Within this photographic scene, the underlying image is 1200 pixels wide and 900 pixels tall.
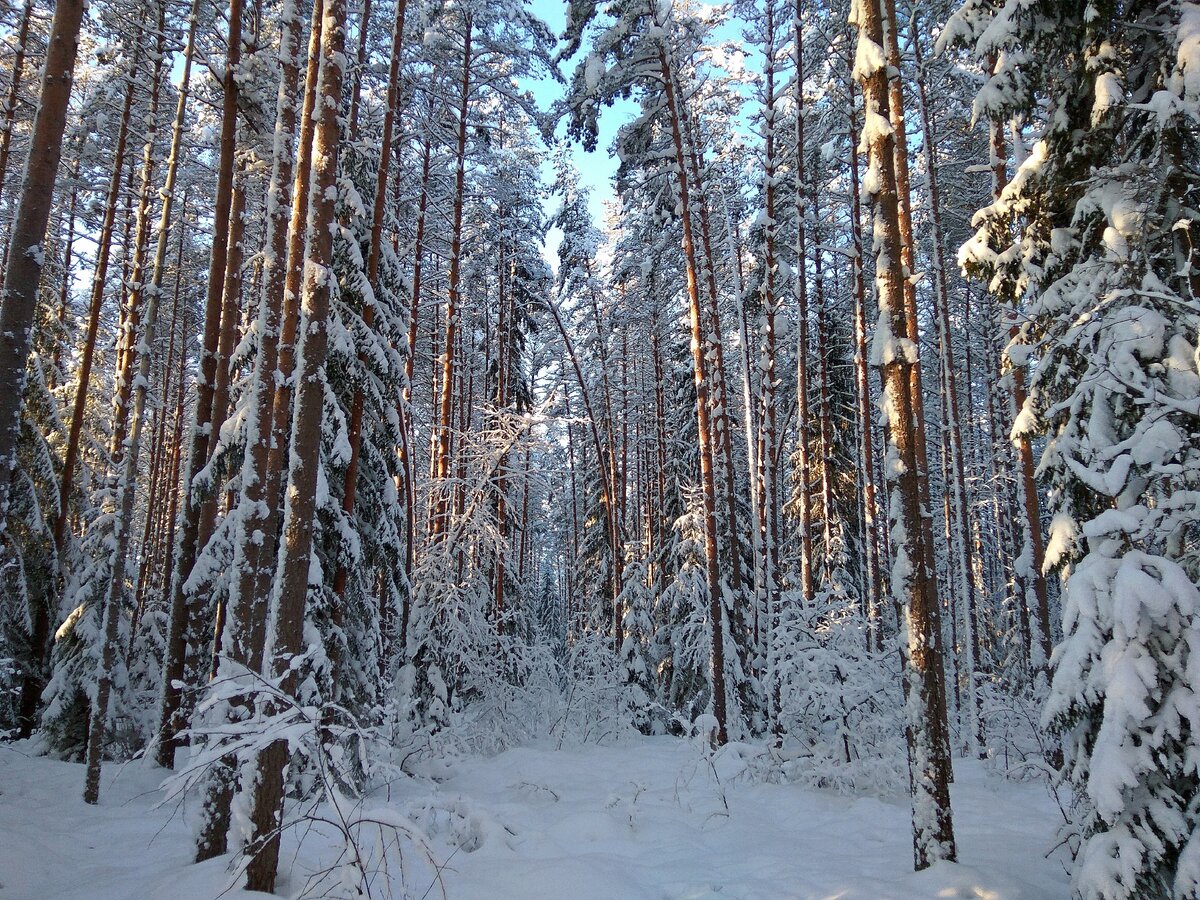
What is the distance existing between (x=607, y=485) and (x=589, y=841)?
1162 centimetres

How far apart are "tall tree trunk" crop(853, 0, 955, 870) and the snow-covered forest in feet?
0.14

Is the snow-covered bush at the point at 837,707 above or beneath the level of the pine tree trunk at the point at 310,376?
beneath

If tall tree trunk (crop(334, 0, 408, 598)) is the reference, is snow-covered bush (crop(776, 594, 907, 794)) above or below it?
below

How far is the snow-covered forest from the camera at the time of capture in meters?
4.93

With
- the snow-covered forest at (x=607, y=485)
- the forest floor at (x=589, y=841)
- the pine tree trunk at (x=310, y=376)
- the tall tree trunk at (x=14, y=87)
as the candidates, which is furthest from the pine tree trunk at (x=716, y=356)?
the tall tree trunk at (x=14, y=87)

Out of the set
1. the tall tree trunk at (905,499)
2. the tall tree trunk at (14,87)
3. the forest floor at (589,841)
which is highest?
the tall tree trunk at (14,87)

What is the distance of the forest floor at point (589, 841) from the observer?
543cm

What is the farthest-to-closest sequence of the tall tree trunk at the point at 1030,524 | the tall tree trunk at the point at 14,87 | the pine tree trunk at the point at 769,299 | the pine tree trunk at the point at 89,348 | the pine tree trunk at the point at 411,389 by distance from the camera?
the pine tree trunk at the point at 769,299 → the pine tree trunk at the point at 89,348 → the tall tree trunk at the point at 14,87 → the pine tree trunk at the point at 411,389 → the tall tree trunk at the point at 1030,524

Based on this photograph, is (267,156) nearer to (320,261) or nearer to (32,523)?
(320,261)

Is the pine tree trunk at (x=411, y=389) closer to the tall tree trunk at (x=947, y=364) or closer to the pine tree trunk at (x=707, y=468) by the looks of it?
the pine tree trunk at (x=707, y=468)

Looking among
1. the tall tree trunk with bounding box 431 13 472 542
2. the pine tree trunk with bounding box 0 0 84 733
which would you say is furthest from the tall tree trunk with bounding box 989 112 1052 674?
the pine tree trunk with bounding box 0 0 84 733

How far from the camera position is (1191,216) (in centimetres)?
506

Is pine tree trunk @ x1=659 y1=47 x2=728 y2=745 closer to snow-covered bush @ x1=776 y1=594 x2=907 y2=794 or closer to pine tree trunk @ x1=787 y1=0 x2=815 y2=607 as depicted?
snow-covered bush @ x1=776 y1=594 x2=907 y2=794

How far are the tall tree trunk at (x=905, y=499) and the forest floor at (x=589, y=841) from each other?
55cm
